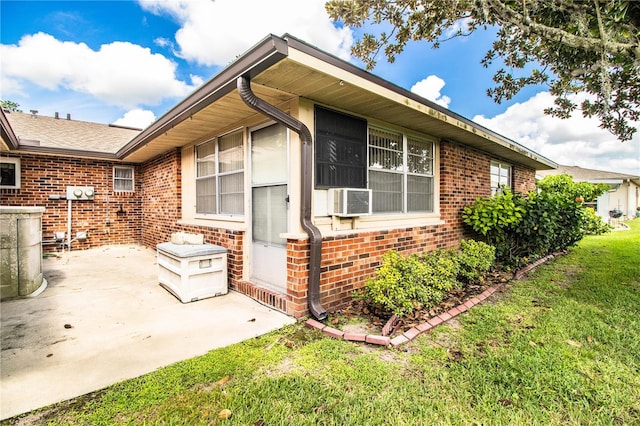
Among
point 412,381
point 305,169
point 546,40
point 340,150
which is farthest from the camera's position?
point 546,40

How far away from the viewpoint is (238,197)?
16.4 ft

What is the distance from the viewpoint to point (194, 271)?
4.23m

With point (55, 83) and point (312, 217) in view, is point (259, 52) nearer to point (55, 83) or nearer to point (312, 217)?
point (312, 217)

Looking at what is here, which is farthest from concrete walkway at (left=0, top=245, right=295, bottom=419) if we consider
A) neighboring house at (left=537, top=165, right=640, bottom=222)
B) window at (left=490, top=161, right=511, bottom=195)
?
neighboring house at (left=537, top=165, right=640, bottom=222)

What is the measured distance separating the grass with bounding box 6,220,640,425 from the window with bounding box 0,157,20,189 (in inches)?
336

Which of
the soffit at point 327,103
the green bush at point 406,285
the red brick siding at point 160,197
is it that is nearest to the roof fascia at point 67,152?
the red brick siding at point 160,197

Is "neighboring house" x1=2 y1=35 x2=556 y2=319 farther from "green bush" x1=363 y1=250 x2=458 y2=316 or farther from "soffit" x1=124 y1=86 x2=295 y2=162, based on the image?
"green bush" x1=363 y1=250 x2=458 y2=316

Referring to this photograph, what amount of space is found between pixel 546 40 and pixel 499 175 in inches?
189

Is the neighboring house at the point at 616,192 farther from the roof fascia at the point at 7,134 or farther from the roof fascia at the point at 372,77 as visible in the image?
the roof fascia at the point at 7,134

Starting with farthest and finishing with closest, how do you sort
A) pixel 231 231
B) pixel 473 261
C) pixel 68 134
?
1. pixel 68 134
2. pixel 473 261
3. pixel 231 231

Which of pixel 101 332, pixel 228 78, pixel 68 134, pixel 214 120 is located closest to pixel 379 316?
pixel 101 332

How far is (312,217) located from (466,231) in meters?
4.50

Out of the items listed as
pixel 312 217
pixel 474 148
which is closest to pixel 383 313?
pixel 312 217

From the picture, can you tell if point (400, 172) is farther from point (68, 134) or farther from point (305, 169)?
point (68, 134)
